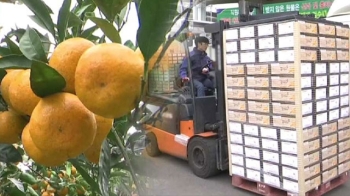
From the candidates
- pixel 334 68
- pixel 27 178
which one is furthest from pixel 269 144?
pixel 27 178

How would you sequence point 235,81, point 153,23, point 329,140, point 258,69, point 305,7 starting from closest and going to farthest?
1. point 153,23
2. point 258,69
3. point 235,81
4. point 329,140
5. point 305,7

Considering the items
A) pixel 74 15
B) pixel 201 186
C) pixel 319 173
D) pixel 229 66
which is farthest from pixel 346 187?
pixel 74 15

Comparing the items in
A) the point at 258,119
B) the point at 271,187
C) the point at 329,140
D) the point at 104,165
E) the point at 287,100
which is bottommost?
the point at 271,187

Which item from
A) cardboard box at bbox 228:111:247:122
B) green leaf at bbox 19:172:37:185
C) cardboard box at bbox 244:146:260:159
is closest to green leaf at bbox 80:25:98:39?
green leaf at bbox 19:172:37:185

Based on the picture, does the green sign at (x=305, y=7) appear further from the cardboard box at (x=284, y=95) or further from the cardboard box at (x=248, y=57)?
the cardboard box at (x=284, y=95)

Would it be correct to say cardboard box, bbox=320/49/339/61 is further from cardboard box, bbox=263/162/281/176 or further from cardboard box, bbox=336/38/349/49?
cardboard box, bbox=263/162/281/176

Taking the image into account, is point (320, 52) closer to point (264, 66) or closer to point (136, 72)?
point (264, 66)

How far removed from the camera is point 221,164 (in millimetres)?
2447

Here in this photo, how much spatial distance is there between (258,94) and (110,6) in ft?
6.07

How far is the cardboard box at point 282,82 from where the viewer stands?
1.91 m

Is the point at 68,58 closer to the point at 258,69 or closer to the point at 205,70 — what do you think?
the point at 205,70

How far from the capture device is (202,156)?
220 cm

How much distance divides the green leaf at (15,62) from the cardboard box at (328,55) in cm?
188

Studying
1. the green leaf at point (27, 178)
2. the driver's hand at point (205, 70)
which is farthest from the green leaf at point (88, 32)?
the driver's hand at point (205, 70)
